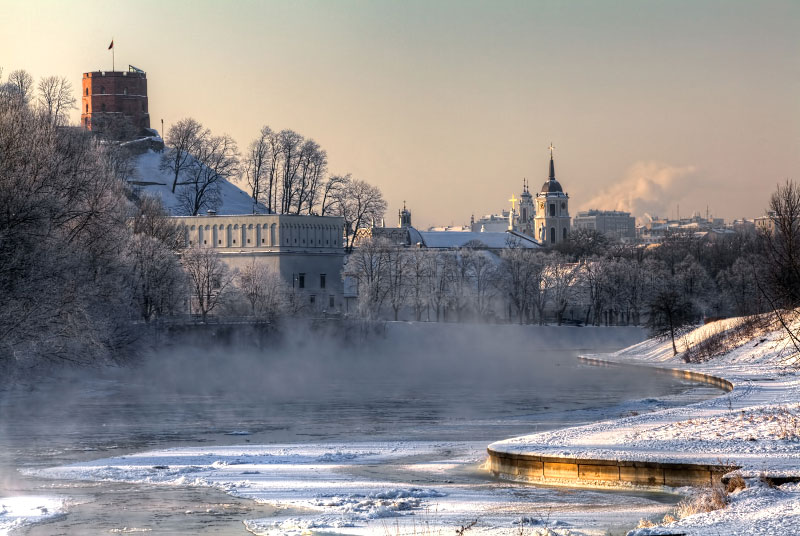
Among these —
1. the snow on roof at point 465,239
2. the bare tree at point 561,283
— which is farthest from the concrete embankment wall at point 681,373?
the snow on roof at point 465,239

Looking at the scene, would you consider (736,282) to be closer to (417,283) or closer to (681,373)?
(417,283)

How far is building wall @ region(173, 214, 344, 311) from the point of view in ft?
286

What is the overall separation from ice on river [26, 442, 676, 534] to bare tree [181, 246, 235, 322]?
5133 centimetres

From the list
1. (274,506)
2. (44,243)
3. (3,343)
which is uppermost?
(44,243)

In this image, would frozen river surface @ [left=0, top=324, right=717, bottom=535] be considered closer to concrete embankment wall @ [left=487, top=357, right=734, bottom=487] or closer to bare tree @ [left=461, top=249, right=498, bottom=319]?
concrete embankment wall @ [left=487, top=357, right=734, bottom=487]

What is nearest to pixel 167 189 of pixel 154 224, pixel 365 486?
pixel 154 224

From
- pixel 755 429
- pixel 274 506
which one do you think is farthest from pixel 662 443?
pixel 274 506

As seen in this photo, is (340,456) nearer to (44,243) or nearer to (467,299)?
(44,243)

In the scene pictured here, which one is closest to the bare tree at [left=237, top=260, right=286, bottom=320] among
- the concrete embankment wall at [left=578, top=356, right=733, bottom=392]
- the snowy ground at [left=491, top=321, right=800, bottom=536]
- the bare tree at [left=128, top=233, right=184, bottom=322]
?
the bare tree at [left=128, top=233, right=184, bottom=322]

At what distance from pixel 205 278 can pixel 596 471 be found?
6042 centimetres

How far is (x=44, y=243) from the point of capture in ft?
108

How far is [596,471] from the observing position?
20.1 meters

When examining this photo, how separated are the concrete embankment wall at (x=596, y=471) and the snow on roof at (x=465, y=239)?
448 feet

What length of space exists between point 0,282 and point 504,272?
82.1 m
